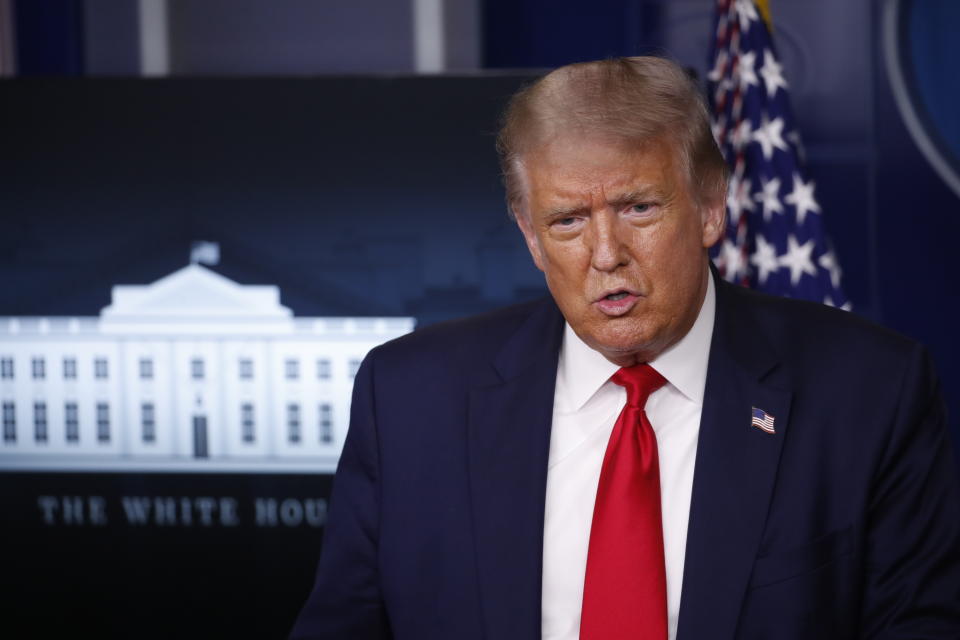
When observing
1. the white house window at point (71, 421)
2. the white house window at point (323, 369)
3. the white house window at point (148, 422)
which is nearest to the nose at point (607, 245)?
the white house window at point (323, 369)

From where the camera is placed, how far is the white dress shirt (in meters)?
1.38

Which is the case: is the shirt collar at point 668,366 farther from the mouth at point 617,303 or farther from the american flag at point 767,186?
the american flag at point 767,186

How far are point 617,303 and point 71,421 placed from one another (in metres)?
1.95

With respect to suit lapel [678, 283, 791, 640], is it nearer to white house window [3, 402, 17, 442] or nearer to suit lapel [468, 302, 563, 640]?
suit lapel [468, 302, 563, 640]

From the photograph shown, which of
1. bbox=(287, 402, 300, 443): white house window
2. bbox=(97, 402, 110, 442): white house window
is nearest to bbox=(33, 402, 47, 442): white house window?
bbox=(97, 402, 110, 442): white house window

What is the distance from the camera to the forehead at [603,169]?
1.32 metres

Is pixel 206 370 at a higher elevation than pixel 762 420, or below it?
below

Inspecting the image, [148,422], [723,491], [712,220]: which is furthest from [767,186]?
[148,422]

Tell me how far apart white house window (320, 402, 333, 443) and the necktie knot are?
1.41 metres

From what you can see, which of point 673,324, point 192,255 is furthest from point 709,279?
point 192,255

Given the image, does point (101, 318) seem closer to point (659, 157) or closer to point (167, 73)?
point (167, 73)

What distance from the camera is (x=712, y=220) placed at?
4.75ft

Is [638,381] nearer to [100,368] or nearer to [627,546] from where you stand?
[627,546]

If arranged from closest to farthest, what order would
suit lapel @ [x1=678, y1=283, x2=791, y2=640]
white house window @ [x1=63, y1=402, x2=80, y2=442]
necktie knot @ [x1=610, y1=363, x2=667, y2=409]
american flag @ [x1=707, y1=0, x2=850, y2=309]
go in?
suit lapel @ [x1=678, y1=283, x2=791, y2=640] < necktie knot @ [x1=610, y1=363, x2=667, y2=409] < american flag @ [x1=707, y1=0, x2=850, y2=309] < white house window @ [x1=63, y1=402, x2=80, y2=442]
